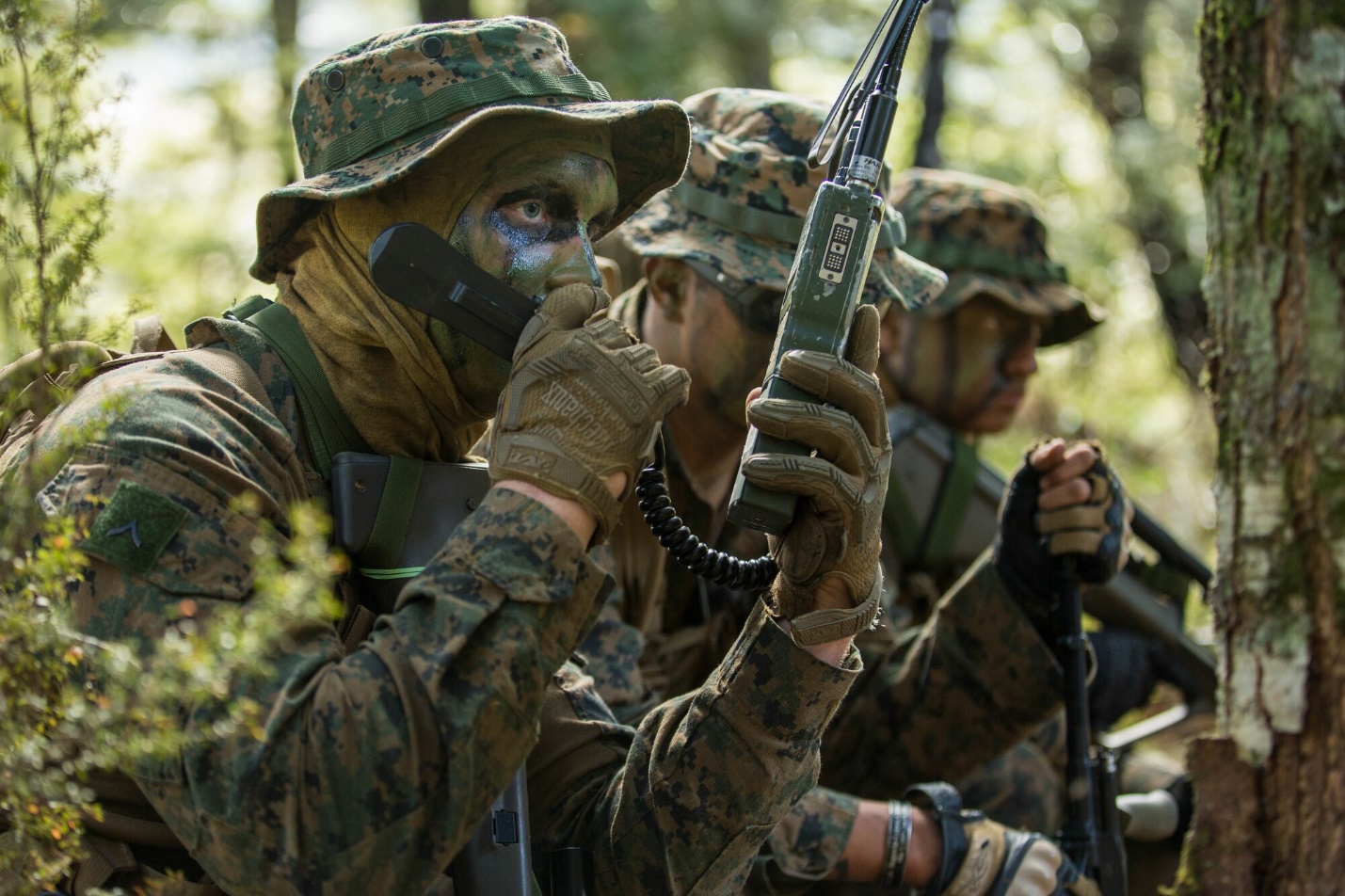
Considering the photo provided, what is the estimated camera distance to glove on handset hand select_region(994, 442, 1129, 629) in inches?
168

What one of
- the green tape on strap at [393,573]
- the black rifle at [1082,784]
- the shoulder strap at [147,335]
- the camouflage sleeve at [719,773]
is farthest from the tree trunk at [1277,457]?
the shoulder strap at [147,335]

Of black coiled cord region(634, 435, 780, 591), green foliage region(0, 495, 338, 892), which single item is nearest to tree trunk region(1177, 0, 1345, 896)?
black coiled cord region(634, 435, 780, 591)

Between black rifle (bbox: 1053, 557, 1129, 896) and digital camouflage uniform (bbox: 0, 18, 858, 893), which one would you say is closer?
digital camouflage uniform (bbox: 0, 18, 858, 893)

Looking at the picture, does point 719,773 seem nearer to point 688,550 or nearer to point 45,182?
point 688,550

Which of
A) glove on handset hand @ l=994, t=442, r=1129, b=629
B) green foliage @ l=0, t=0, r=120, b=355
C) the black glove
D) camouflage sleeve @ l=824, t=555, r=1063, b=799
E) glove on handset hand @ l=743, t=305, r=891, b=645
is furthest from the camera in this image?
the black glove

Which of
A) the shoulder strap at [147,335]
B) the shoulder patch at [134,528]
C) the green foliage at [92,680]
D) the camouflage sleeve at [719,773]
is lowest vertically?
the camouflage sleeve at [719,773]

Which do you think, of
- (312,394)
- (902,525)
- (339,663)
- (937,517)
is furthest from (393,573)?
(937,517)

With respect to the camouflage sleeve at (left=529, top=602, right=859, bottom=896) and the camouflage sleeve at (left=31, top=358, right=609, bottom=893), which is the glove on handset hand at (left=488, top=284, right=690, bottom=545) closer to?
the camouflage sleeve at (left=31, top=358, right=609, bottom=893)

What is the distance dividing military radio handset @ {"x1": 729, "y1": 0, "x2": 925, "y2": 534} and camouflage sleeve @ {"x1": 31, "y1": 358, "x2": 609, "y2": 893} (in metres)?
0.34

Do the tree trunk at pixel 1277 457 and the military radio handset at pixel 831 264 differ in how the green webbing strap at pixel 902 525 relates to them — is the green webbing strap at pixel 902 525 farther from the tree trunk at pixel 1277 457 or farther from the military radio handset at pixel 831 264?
the military radio handset at pixel 831 264

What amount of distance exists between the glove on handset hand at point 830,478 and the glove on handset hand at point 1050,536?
1470 millimetres

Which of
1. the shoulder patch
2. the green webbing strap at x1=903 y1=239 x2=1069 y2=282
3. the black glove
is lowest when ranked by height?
the black glove

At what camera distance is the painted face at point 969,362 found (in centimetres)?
607

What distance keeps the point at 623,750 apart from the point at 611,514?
0.92 meters
